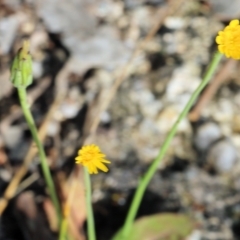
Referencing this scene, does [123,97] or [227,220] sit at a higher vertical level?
[123,97]

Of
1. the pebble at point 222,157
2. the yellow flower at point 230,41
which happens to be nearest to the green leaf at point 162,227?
the pebble at point 222,157

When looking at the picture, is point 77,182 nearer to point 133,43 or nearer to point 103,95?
point 103,95

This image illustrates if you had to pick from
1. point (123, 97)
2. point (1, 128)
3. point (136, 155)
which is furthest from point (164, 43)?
point (1, 128)

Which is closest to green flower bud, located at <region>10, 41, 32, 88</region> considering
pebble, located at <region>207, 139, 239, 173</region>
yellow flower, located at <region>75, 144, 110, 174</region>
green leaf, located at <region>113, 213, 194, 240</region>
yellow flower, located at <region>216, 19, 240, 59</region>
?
yellow flower, located at <region>75, 144, 110, 174</region>

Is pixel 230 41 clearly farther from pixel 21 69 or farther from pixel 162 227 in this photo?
pixel 162 227

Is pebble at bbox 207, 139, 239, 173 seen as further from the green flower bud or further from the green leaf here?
the green flower bud

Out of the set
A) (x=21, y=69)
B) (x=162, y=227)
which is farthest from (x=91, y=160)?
(x=162, y=227)

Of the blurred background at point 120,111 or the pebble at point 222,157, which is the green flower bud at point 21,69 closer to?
the blurred background at point 120,111
